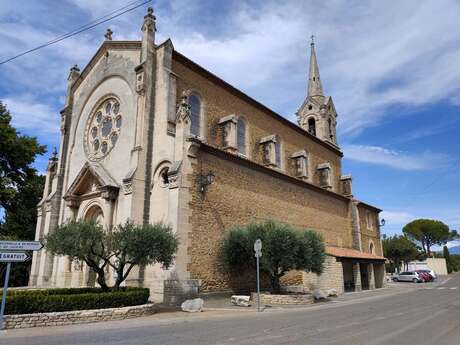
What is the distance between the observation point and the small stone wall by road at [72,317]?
9820 millimetres

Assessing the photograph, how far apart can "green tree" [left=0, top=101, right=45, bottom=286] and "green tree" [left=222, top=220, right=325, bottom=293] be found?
16.7 m

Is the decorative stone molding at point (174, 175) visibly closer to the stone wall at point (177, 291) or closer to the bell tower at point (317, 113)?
the stone wall at point (177, 291)

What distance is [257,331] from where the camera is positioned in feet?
29.7

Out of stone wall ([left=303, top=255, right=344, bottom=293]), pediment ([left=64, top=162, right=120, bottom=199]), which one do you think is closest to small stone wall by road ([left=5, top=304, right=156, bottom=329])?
pediment ([left=64, top=162, right=120, bottom=199])

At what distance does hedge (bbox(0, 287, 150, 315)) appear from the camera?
1027 cm

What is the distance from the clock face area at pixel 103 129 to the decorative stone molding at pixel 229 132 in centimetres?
608

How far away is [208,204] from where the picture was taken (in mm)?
17188

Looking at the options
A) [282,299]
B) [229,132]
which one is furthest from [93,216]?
[282,299]

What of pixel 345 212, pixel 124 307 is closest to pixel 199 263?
pixel 124 307

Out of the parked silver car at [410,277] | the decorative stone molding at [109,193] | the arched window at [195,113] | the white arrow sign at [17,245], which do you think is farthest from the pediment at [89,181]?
the parked silver car at [410,277]

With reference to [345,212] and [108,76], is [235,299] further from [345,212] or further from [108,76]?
[345,212]

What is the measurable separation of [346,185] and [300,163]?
8.83m

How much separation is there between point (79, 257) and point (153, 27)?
1319 centimetres

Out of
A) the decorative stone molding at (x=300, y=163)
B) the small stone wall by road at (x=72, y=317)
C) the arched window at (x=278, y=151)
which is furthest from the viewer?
the decorative stone molding at (x=300, y=163)
